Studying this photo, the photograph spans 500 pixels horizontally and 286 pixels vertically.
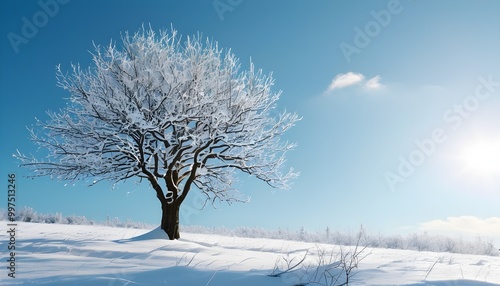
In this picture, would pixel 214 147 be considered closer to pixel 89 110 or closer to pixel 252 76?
pixel 252 76

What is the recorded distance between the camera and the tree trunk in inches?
480

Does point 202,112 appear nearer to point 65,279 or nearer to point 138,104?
point 138,104

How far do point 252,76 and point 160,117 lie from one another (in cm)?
381

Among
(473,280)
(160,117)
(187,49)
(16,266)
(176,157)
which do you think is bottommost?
(473,280)

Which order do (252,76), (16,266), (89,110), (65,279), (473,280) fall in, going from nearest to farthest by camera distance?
(65,279) → (473,280) → (16,266) → (89,110) → (252,76)

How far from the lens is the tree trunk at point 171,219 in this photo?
12.2m

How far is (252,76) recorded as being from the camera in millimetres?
13508

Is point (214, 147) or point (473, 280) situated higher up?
point (214, 147)

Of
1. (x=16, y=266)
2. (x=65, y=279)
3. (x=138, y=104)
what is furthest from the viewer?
(x=138, y=104)

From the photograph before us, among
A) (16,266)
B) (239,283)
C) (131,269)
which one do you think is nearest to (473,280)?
(239,283)

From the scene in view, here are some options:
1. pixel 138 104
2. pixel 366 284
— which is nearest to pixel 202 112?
pixel 138 104

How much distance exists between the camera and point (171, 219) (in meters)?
12.3

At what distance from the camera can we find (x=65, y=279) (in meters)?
4.77

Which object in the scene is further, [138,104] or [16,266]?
[138,104]
